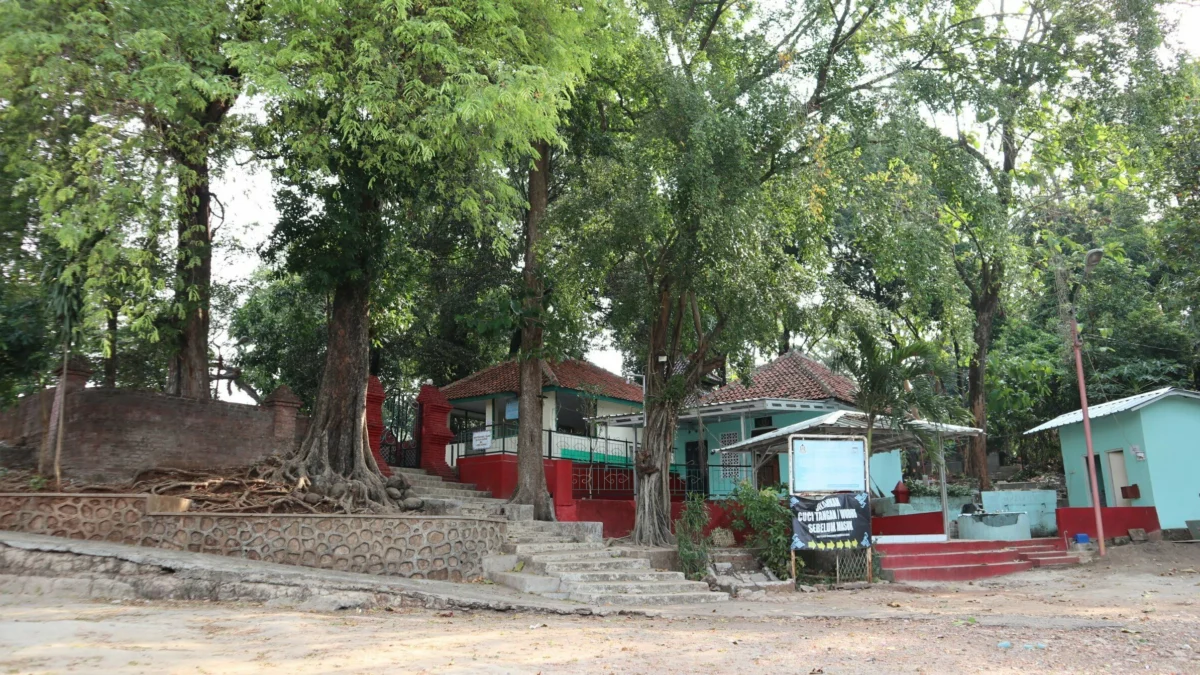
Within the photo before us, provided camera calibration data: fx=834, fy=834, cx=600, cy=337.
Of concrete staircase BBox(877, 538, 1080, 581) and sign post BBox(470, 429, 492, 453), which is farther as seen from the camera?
sign post BBox(470, 429, 492, 453)

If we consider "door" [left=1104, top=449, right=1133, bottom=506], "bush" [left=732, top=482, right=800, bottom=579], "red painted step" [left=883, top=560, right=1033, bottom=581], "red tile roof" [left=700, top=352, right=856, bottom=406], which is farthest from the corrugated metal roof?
"bush" [left=732, top=482, right=800, bottom=579]

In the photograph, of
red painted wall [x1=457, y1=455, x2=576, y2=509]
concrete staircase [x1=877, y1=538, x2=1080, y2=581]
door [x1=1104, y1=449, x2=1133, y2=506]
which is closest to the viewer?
concrete staircase [x1=877, y1=538, x2=1080, y2=581]

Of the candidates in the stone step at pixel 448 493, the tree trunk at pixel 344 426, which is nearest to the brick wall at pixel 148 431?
the tree trunk at pixel 344 426

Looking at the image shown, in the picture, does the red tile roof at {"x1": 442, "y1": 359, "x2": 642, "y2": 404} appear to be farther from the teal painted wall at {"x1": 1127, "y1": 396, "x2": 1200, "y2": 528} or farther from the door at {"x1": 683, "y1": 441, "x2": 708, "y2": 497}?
the teal painted wall at {"x1": 1127, "y1": 396, "x2": 1200, "y2": 528}

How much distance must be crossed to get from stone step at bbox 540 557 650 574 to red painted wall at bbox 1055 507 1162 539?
893 centimetres

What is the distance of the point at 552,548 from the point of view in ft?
40.1

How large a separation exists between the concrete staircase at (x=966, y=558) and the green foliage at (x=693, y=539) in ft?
9.52

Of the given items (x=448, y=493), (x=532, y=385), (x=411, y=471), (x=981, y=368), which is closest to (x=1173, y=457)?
(x=981, y=368)

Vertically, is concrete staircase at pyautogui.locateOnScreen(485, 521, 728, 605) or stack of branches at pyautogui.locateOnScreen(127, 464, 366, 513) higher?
stack of branches at pyautogui.locateOnScreen(127, 464, 366, 513)

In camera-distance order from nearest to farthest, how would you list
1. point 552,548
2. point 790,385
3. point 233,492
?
point 233,492
point 552,548
point 790,385

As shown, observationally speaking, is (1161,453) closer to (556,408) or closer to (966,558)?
(966,558)

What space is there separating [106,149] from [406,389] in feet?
53.2

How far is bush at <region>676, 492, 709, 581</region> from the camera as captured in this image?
1255cm

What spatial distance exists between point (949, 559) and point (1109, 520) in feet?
14.8
